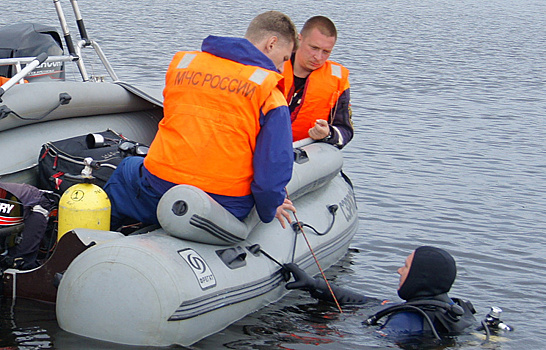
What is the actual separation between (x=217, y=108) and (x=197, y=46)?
11822 mm

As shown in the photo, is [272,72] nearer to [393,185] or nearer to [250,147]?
[250,147]

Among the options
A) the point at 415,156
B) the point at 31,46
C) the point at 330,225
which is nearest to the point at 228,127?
the point at 330,225

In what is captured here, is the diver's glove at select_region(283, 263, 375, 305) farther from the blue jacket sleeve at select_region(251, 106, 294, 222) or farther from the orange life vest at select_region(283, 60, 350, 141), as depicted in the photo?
the orange life vest at select_region(283, 60, 350, 141)

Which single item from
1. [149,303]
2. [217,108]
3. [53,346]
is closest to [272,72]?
[217,108]

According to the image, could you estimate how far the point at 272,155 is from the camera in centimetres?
351

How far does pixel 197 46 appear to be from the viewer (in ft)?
49.4

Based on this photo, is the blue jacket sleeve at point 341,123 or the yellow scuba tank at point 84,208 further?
the blue jacket sleeve at point 341,123

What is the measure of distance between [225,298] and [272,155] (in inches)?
26.0

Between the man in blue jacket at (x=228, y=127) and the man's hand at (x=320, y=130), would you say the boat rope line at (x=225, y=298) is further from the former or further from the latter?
the man's hand at (x=320, y=130)

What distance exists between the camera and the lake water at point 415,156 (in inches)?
158

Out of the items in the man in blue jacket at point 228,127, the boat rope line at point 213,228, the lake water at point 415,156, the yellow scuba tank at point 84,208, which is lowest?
the lake water at point 415,156

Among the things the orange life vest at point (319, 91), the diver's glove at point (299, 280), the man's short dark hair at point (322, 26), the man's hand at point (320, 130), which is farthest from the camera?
the orange life vest at point (319, 91)

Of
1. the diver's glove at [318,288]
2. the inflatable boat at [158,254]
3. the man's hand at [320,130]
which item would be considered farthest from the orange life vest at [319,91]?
the diver's glove at [318,288]

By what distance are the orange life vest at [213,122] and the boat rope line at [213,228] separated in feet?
0.58
